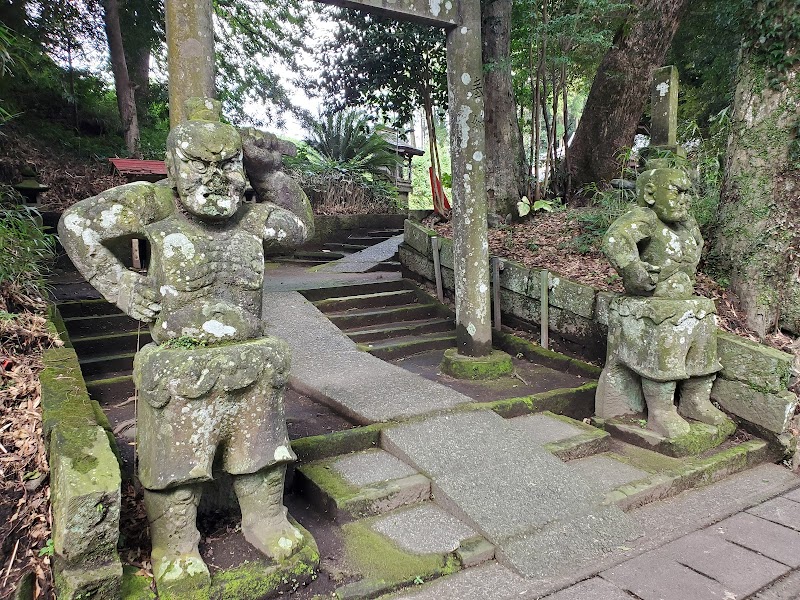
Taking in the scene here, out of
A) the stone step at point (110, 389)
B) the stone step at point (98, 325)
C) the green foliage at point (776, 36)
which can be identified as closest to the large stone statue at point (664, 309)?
the green foliage at point (776, 36)

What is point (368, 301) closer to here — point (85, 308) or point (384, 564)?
point (85, 308)

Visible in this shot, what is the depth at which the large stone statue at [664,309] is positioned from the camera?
358 cm

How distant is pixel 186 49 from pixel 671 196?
333cm

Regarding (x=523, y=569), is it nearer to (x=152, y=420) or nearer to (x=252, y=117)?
(x=152, y=420)

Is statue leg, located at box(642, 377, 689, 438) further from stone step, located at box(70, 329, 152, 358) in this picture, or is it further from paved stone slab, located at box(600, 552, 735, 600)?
stone step, located at box(70, 329, 152, 358)

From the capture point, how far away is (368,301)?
6508 millimetres

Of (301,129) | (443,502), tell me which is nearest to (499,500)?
(443,502)

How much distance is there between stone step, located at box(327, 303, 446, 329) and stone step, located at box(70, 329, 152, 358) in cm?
195

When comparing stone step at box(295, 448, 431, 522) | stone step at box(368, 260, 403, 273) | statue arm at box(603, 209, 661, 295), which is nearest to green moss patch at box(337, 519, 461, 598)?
stone step at box(295, 448, 431, 522)

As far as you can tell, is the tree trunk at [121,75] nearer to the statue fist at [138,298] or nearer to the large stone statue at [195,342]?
the large stone statue at [195,342]

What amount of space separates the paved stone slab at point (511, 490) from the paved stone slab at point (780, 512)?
840 millimetres

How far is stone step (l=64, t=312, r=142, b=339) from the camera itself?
15.6ft

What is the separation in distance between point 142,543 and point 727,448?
353 centimetres

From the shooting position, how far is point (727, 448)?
145 inches
